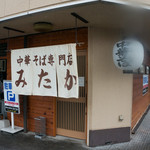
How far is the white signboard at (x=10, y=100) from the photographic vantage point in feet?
17.9

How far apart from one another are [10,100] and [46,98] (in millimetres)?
1490

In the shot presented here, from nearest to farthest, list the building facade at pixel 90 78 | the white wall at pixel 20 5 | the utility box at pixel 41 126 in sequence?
the white wall at pixel 20 5 < the building facade at pixel 90 78 < the utility box at pixel 41 126

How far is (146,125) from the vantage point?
656 centimetres

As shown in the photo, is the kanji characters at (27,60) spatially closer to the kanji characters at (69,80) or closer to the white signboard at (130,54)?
the kanji characters at (69,80)

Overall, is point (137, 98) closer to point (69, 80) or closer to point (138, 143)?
point (138, 143)

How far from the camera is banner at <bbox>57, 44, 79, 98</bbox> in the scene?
3.73 m

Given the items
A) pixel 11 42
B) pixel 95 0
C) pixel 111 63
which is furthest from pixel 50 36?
pixel 95 0

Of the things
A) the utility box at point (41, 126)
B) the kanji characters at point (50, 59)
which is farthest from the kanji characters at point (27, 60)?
the utility box at point (41, 126)

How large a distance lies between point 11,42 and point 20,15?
271 centimetres

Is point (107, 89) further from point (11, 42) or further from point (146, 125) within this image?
point (11, 42)

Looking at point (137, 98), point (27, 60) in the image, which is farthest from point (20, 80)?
point (137, 98)

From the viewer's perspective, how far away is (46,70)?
416cm

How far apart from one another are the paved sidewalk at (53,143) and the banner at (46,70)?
1.80 meters

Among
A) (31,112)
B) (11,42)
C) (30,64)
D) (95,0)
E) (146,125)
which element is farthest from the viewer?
(146,125)
